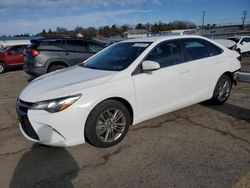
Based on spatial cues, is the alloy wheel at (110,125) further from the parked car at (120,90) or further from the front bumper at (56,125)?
the front bumper at (56,125)

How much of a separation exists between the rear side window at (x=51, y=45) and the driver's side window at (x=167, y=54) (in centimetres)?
569

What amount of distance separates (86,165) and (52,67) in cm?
622

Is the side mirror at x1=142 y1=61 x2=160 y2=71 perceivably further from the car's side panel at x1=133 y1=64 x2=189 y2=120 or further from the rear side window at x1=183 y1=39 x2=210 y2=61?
the rear side window at x1=183 y1=39 x2=210 y2=61

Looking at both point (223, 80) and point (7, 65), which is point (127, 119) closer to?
point (223, 80)

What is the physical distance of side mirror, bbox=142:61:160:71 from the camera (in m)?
3.82

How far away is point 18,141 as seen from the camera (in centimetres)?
418

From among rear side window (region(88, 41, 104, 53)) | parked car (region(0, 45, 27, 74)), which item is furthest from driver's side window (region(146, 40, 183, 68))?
parked car (region(0, 45, 27, 74))

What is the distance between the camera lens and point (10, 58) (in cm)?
1473

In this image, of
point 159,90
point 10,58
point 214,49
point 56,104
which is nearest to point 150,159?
point 159,90

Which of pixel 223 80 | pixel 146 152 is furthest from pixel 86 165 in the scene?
pixel 223 80

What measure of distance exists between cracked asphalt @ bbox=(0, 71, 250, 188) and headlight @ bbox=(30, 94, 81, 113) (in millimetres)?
784

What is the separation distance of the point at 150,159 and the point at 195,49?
252 cm

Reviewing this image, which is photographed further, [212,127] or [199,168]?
[212,127]

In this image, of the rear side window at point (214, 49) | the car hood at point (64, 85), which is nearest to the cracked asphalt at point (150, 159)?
the car hood at point (64, 85)
